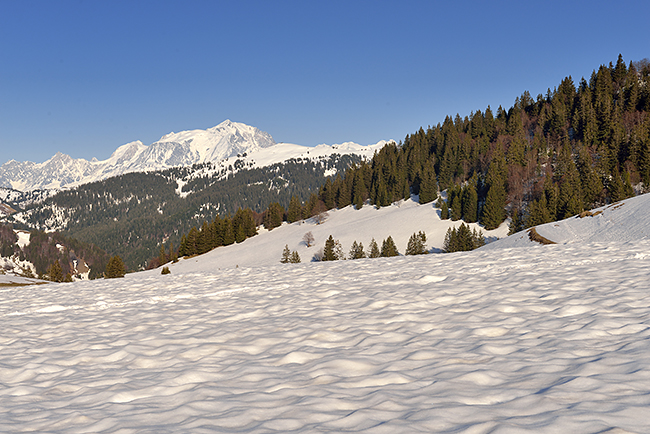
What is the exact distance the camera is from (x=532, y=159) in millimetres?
105188

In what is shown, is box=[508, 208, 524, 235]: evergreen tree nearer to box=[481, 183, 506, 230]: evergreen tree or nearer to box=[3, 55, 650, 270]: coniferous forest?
box=[3, 55, 650, 270]: coniferous forest

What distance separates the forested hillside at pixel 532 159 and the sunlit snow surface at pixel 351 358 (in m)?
75.7

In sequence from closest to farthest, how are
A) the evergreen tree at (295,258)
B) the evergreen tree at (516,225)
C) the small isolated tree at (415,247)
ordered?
the evergreen tree at (516,225)
the small isolated tree at (415,247)
the evergreen tree at (295,258)

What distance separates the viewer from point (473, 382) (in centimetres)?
471

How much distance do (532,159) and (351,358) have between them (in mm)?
115445

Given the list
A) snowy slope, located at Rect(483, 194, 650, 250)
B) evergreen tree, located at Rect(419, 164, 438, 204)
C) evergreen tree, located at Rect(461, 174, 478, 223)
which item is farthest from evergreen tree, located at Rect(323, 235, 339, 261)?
snowy slope, located at Rect(483, 194, 650, 250)

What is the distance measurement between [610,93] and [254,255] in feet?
387

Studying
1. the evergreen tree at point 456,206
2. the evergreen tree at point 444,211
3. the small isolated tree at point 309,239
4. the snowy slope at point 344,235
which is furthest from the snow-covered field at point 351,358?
the evergreen tree at point 444,211

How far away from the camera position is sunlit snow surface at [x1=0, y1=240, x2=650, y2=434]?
3928 mm

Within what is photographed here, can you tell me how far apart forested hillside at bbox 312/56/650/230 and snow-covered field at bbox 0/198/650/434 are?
75.9m

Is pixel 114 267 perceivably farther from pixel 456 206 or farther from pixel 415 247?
pixel 456 206

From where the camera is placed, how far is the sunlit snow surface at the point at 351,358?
3.93 m

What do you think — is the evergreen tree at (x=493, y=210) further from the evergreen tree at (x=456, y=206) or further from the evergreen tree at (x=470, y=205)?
the evergreen tree at (x=456, y=206)

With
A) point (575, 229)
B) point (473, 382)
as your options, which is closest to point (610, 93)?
point (575, 229)
